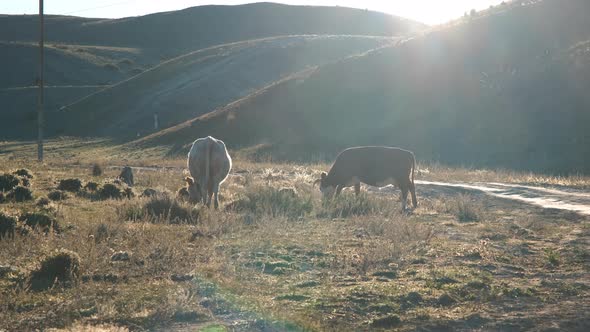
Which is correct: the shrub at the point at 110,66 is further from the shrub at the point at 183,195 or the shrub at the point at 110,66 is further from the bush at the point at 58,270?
the bush at the point at 58,270

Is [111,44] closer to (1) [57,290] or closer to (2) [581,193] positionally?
(2) [581,193]

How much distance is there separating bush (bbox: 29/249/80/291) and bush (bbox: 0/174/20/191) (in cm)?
1197

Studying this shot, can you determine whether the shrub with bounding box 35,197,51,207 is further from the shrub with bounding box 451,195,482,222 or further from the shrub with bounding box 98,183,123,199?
the shrub with bounding box 451,195,482,222

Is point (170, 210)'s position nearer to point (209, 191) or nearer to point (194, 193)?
point (209, 191)

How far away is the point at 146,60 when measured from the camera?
135 m

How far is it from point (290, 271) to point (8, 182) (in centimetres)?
1348

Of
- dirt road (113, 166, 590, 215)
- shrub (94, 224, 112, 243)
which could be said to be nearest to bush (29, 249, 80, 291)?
shrub (94, 224, 112, 243)

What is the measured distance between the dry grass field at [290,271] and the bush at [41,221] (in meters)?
0.07

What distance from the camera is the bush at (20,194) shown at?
61.7 feet

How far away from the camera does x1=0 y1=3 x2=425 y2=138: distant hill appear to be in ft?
279

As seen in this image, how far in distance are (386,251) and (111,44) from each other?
15140 centimetres

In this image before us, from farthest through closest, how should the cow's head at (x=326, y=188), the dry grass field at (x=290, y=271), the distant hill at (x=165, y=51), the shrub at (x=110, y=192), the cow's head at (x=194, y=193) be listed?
1. the distant hill at (x=165, y=51)
2. the shrub at (x=110, y=192)
3. the cow's head at (x=326, y=188)
4. the cow's head at (x=194, y=193)
5. the dry grass field at (x=290, y=271)

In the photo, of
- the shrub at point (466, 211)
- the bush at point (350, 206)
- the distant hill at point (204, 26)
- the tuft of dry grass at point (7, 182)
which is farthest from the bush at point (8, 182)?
the distant hill at point (204, 26)

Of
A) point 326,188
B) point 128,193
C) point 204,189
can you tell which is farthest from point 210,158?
point 128,193
